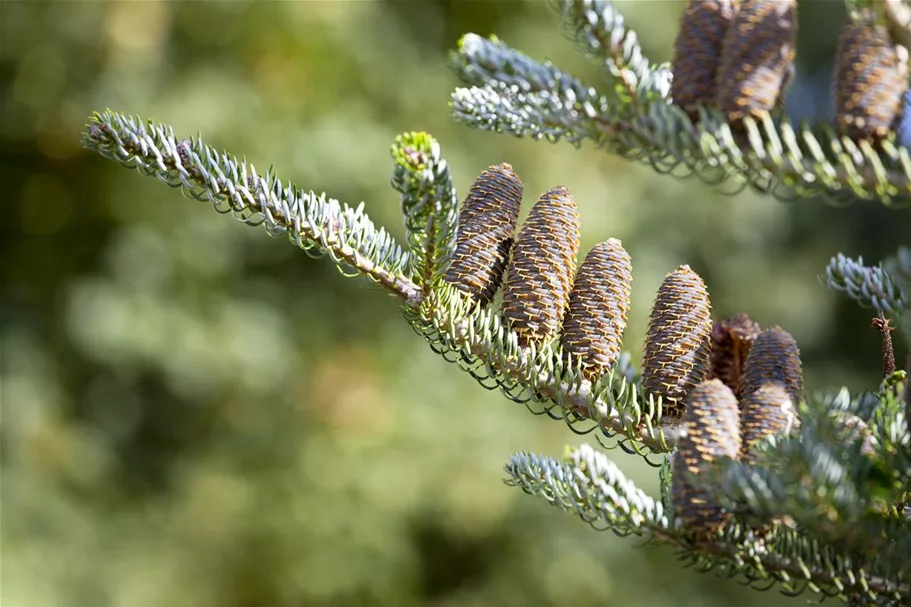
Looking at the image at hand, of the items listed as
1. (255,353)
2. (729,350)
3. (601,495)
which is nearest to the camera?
(601,495)

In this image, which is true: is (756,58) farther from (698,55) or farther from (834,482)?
(834,482)

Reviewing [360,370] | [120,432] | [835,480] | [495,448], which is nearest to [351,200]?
[360,370]

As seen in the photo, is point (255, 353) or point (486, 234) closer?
point (486, 234)

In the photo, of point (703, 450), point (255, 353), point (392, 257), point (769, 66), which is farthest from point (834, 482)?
point (255, 353)

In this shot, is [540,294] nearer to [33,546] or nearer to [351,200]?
[351,200]

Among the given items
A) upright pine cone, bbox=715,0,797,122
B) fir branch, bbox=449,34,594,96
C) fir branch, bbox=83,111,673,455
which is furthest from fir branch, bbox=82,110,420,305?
upright pine cone, bbox=715,0,797,122
